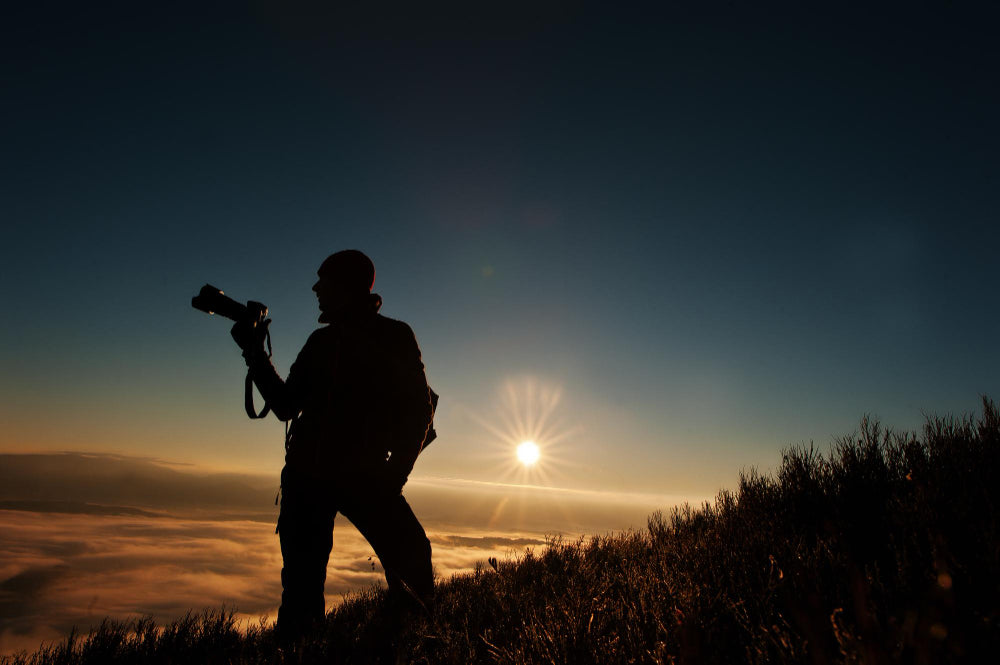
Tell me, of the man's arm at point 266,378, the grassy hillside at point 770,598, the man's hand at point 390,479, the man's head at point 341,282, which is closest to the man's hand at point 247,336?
the man's arm at point 266,378

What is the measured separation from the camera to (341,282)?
382cm

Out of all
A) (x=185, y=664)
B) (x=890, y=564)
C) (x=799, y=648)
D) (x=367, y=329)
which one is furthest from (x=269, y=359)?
(x=890, y=564)

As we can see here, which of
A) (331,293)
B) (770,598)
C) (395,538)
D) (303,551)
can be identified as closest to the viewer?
(770,598)

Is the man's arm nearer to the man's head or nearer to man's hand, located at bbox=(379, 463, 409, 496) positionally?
the man's head

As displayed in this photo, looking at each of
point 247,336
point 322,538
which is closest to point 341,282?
point 247,336

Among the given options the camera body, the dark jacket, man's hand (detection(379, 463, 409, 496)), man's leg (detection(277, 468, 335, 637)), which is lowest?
man's leg (detection(277, 468, 335, 637))

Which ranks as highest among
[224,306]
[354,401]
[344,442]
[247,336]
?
[224,306]

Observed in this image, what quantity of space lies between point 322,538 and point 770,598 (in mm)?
2883

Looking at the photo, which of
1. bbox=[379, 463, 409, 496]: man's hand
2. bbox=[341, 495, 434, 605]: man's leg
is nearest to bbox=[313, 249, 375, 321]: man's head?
bbox=[379, 463, 409, 496]: man's hand

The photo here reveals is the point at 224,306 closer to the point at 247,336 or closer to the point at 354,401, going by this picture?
the point at 247,336

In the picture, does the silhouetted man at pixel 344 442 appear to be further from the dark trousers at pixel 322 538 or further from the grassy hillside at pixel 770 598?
the grassy hillside at pixel 770 598

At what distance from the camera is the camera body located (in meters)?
3.41

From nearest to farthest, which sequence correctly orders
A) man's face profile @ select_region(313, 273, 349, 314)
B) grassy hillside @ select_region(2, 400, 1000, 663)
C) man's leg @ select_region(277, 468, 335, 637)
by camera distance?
grassy hillside @ select_region(2, 400, 1000, 663) → man's leg @ select_region(277, 468, 335, 637) → man's face profile @ select_region(313, 273, 349, 314)

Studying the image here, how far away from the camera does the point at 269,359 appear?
356 cm
